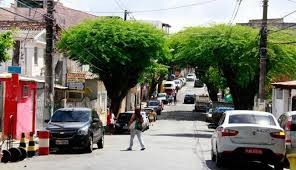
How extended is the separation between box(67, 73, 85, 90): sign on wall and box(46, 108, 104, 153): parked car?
79.2 feet

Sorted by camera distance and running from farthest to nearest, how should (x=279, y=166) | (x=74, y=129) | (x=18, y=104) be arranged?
(x=18, y=104) < (x=74, y=129) < (x=279, y=166)

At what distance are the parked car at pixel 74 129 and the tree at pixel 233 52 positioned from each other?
2517cm

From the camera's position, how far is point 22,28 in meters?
47.0

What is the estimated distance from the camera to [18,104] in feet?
90.7

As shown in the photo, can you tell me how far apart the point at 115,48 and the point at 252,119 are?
33.4m

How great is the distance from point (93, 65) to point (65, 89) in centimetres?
368

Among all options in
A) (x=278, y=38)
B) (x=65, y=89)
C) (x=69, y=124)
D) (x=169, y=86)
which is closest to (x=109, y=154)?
(x=69, y=124)

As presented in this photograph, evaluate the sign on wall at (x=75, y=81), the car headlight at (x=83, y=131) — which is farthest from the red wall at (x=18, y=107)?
the sign on wall at (x=75, y=81)

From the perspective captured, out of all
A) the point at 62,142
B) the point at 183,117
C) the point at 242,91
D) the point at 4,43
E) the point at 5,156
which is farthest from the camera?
the point at 183,117

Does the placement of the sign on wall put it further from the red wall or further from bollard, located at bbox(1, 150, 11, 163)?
bollard, located at bbox(1, 150, 11, 163)

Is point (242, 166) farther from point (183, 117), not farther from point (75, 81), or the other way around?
point (183, 117)

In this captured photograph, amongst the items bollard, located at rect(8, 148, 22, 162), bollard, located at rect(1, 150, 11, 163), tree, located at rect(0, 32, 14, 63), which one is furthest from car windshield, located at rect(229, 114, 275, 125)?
tree, located at rect(0, 32, 14, 63)

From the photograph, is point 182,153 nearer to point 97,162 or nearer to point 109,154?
point 109,154

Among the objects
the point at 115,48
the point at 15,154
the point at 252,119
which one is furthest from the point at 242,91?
the point at 15,154
